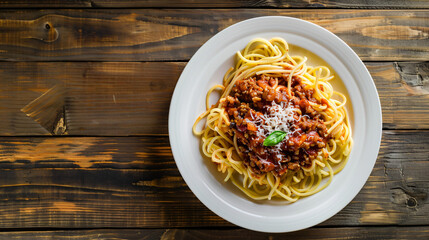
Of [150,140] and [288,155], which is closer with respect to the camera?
[288,155]

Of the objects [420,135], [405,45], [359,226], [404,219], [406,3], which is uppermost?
[406,3]

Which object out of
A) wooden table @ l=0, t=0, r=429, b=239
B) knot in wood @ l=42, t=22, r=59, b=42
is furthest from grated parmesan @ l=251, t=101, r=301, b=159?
knot in wood @ l=42, t=22, r=59, b=42

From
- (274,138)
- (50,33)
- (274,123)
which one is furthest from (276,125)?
(50,33)

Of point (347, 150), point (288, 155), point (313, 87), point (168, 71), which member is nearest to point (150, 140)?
point (168, 71)

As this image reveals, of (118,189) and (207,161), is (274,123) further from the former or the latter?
(118,189)

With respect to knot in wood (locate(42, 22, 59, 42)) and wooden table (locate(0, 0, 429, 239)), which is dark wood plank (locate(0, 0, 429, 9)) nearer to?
wooden table (locate(0, 0, 429, 239))

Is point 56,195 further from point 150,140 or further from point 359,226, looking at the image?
point 359,226
